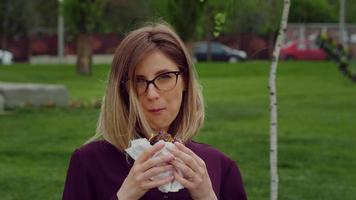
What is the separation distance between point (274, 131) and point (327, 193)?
9.90ft

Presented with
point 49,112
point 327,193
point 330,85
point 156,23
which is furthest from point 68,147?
point 330,85

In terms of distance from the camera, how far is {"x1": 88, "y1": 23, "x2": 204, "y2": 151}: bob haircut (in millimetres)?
2832

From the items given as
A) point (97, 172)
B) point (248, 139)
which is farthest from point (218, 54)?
point (97, 172)

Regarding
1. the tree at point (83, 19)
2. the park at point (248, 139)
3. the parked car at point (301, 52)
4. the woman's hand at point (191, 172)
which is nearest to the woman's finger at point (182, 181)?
the woman's hand at point (191, 172)

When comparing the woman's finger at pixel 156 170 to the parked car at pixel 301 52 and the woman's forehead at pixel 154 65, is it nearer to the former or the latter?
the woman's forehead at pixel 154 65

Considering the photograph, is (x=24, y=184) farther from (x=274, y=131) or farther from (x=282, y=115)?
(x=282, y=115)

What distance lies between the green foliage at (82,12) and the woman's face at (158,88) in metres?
30.1

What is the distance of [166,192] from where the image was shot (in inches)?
107

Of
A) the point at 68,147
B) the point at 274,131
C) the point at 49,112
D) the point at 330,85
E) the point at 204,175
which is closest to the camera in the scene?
the point at 204,175

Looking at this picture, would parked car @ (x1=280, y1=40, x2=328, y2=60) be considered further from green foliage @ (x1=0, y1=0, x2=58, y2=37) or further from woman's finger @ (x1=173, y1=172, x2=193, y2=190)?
woman's finger @ (x1=173, y1=172, x2=193, y2=190)

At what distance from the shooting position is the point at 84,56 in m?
35.0

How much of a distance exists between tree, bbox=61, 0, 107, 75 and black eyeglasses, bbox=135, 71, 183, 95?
2987 cm

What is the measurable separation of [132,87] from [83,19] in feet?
103

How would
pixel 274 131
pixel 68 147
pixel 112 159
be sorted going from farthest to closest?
pixel 68 147 < pixel 274 131 < pixel 112 159
